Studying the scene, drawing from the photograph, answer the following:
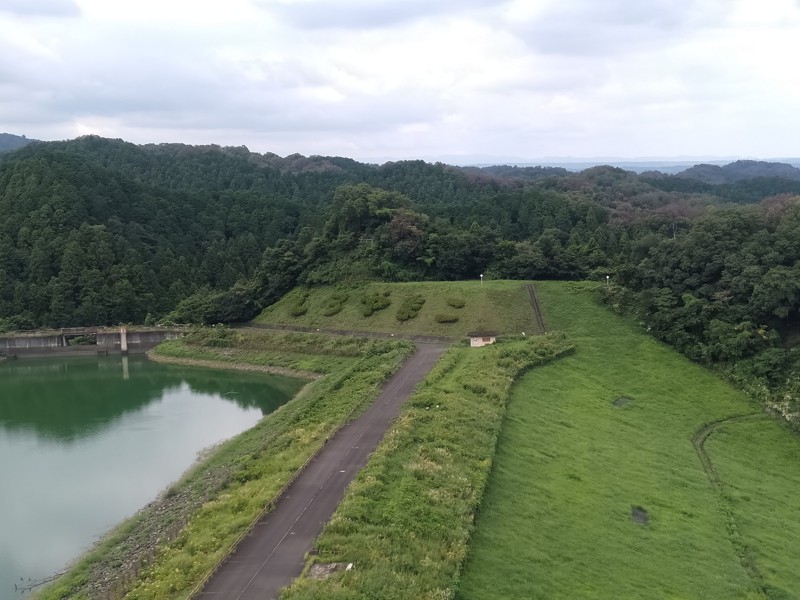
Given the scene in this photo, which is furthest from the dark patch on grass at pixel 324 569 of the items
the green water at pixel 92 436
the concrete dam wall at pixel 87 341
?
the concrete dam wall at pixel 87 341

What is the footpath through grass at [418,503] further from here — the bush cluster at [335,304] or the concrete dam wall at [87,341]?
the concrete dam wall at [87,341]

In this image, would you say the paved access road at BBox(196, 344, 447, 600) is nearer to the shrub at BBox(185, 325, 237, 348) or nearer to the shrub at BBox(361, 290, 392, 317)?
the shrub at BBox(361, 290, 392, 317)

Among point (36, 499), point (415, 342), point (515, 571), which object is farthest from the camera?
point (415, 342)

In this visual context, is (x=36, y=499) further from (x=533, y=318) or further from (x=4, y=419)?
(x=533, y=318)

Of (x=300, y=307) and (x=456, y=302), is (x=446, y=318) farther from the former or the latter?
(x=300, y=307)

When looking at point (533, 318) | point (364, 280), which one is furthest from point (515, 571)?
point (364, 280)

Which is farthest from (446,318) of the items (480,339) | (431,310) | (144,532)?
(144,532)

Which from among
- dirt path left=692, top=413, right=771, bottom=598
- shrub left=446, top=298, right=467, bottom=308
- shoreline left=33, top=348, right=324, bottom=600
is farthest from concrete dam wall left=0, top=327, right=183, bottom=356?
dirt path left=692, top=413, right=771, bottom=598
